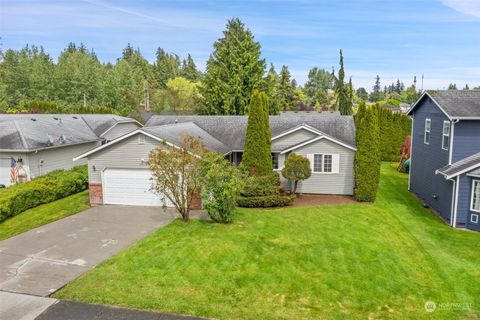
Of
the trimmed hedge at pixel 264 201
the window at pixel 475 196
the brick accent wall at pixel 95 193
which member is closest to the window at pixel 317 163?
A: the trimmed hedge at pixel 264 201

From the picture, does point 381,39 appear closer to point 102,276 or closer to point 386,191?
point 386,191

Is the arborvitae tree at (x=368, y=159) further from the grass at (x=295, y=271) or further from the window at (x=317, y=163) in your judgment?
the grass at (x=295, y=271)

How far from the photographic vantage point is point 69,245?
1197 centimetres

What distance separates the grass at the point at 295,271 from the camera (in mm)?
8305

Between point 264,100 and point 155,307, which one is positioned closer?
point 155,307

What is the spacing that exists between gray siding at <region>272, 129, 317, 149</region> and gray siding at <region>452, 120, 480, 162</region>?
762cm

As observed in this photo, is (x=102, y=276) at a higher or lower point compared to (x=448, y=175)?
lower

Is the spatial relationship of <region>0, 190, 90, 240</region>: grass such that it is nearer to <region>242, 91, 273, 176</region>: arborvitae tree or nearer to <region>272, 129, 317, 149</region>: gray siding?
<region>242, 91, 273, 176</region>: arborvitae tree

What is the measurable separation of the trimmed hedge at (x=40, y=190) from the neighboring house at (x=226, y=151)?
218 centimetres

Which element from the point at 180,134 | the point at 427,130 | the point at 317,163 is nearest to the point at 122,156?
the point at 180,134

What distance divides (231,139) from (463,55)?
18325 millimetres

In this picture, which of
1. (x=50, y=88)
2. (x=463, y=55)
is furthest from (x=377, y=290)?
(x=50, y=88)

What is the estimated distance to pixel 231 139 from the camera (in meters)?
23.5

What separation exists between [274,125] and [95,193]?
12.5m
